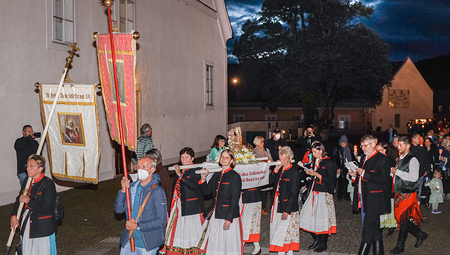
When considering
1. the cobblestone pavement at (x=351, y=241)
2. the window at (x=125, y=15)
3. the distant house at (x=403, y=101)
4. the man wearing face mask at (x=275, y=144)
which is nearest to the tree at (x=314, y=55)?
the distant house at (x=403, y=101)

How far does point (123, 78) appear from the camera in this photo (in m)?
5.64

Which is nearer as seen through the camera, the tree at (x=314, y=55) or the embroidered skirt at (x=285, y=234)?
the embroidered skirt at (x=285, y=234)

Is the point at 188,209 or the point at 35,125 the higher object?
the point at 35,125

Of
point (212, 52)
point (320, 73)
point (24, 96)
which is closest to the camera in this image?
point (24, 96)

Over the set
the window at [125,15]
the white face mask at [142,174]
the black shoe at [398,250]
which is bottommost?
the black shoe at [398,250]

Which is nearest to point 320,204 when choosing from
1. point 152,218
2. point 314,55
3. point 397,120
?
point 152,218

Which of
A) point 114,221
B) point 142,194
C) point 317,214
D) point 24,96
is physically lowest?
point 114,221

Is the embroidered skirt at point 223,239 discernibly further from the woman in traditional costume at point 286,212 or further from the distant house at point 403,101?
the distant house at point 403,101

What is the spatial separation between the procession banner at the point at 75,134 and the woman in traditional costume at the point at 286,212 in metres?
2.74

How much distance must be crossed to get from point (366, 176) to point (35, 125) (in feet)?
30.6

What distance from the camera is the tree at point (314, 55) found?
1372 inches

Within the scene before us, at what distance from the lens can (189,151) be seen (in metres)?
6.75

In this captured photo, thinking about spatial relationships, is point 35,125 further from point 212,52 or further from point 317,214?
point 212,52

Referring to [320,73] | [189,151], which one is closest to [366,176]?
[189,151]
